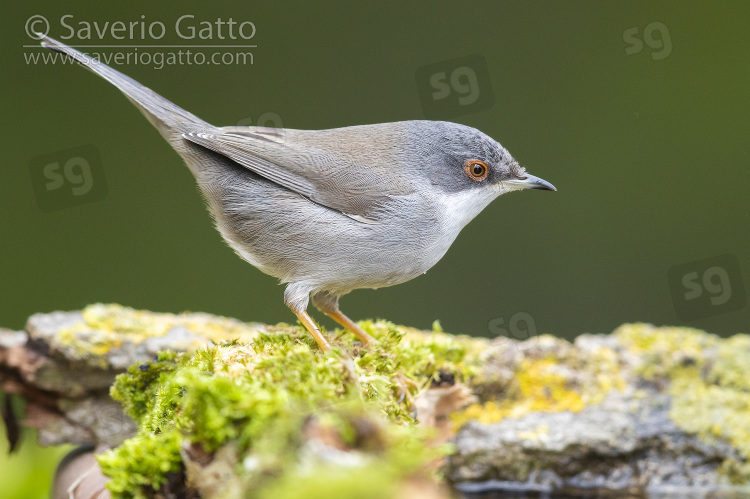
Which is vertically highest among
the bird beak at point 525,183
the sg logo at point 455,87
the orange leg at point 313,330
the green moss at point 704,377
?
the sg logo at point 455,87

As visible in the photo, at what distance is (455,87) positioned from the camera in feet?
21.0

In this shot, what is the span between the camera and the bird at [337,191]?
3.64 m

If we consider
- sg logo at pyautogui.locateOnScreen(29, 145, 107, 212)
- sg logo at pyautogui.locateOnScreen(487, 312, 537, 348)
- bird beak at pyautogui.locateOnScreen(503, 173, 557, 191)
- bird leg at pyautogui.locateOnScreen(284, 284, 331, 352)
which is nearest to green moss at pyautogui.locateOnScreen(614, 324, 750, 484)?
bird beak at pyautogui.locateOnScreen(503, 173, 557, 191)

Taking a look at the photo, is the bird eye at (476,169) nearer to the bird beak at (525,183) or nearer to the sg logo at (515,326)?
the bird beak at (525,183)

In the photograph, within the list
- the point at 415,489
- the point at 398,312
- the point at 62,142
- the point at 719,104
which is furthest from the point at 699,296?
the point at 62,142

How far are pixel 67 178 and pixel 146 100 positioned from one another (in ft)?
8.91

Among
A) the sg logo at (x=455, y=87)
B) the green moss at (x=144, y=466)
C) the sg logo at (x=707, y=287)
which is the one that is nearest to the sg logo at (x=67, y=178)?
the sg logo at (x=455, y=87)

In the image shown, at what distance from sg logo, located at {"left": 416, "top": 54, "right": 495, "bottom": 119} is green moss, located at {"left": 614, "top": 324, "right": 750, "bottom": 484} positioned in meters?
3.30

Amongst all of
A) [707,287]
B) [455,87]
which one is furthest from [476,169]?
[707,287]

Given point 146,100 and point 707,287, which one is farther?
point 707,287

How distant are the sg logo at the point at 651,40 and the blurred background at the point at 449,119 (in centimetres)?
2

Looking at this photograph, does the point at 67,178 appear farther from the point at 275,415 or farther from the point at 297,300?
the point at 275,415

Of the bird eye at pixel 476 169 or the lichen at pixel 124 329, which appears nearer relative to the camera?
the lichen at pixel 124 329

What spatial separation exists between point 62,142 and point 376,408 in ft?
19.1
